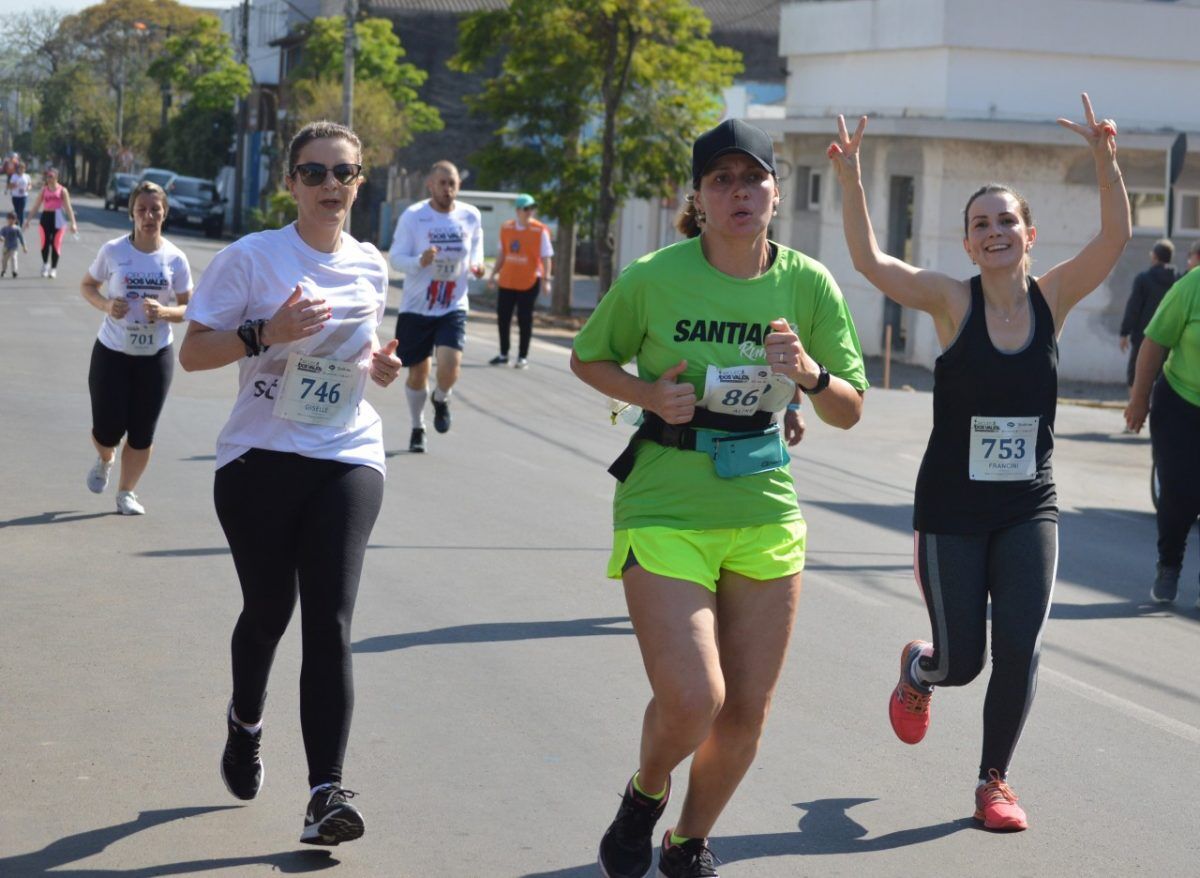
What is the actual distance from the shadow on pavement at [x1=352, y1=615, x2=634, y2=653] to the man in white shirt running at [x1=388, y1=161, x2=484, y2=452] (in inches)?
226

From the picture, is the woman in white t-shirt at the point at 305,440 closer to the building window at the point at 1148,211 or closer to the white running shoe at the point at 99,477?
the white running shoe at the point at 99,477

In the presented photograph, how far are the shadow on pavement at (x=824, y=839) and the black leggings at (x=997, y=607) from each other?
12.1 inches

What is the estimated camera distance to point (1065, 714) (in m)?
6.99

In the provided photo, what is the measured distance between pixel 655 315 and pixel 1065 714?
320 centimetres

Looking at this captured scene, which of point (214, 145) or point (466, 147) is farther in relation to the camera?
point (214, 145)

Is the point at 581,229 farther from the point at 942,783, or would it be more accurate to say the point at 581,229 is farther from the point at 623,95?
the point at 942,783

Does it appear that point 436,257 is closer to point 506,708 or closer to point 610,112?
point 506,708

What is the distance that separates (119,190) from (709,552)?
70917 millimetres

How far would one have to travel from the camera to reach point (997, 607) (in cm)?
549

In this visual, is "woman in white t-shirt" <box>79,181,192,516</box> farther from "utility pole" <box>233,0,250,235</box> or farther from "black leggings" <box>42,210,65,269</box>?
"utility pole" <box>233,0,250,235</box>

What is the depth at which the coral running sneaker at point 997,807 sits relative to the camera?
543 cm

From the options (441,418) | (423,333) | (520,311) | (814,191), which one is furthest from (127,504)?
(814,191)

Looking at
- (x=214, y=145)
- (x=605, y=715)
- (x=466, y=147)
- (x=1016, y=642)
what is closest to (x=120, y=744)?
(x=605, y=715)

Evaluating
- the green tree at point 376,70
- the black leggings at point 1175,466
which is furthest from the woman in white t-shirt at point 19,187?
the black leggings at point 1175,466
